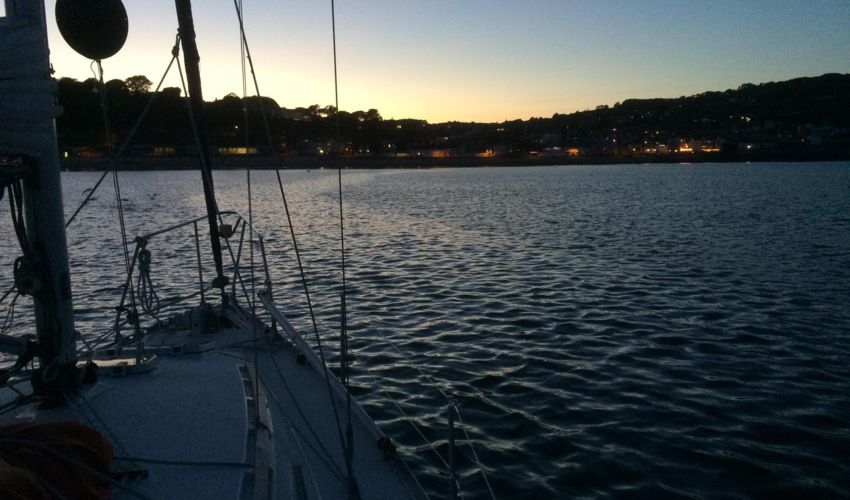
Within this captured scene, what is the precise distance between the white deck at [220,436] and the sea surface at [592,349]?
1384 mm

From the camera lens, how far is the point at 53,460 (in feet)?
8.68

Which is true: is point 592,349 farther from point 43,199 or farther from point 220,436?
point 43,199

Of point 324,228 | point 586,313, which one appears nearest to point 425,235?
point 324,228

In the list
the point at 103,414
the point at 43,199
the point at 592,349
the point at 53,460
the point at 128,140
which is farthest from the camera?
the point at 592,349

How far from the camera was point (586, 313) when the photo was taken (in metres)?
13.5

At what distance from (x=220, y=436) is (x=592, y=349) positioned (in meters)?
8.50

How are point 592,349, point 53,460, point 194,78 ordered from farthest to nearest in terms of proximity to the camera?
point 592,349
point 194,78
point 53,460

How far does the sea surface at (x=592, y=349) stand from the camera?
22.0 ft

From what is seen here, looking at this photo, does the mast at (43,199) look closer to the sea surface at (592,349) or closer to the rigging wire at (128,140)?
the rigging wire at (128,140)

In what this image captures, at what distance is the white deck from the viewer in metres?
3.25

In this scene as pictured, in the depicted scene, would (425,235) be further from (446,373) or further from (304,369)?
(304,369)

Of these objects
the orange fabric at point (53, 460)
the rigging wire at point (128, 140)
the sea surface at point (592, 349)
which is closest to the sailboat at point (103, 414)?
the orange fabric at point (53, 460)

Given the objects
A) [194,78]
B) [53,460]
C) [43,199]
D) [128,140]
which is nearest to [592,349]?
[194,78]

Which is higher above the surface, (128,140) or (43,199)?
(128,140)
